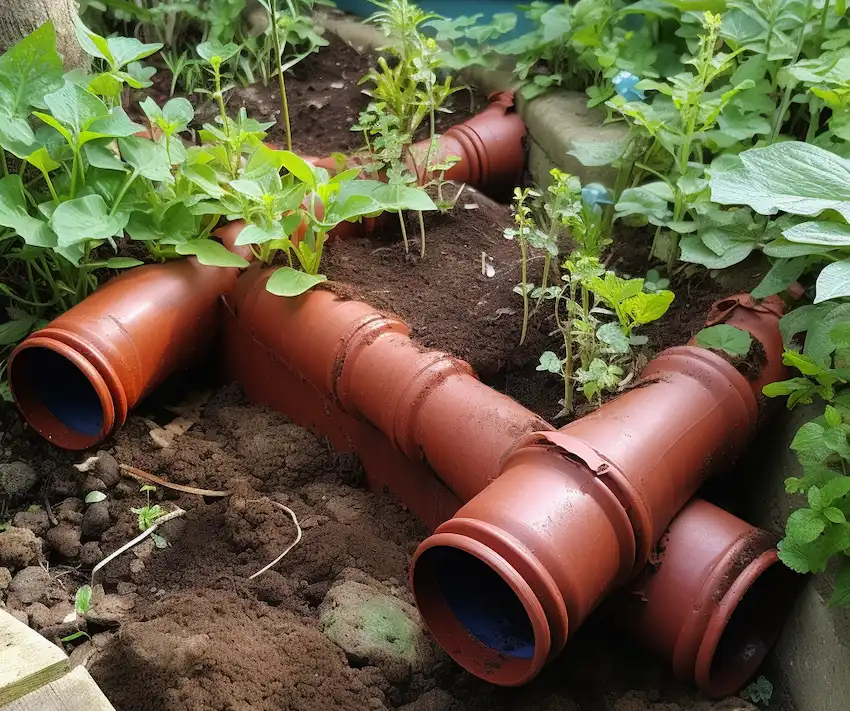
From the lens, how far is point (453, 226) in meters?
2.29

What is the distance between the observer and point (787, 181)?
1252mm

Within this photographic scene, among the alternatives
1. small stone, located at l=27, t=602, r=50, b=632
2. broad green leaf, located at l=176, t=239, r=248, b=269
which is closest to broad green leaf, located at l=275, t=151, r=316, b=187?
broad green leaf, located at l=176, t=239, r=248, b=269

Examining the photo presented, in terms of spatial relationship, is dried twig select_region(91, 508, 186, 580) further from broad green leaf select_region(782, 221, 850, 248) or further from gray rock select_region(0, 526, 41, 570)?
broad green leaf select_region(782, 221, 850, 248)

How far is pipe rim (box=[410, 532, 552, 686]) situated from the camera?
114 cm

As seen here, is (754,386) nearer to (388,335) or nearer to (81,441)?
(388,335)

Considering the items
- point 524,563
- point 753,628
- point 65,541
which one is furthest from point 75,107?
point 753,628

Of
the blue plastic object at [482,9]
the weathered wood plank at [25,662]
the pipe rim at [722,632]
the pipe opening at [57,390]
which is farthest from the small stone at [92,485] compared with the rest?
the blue plastic object at [482,9]

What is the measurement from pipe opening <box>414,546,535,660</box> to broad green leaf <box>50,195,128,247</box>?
0.99 metres

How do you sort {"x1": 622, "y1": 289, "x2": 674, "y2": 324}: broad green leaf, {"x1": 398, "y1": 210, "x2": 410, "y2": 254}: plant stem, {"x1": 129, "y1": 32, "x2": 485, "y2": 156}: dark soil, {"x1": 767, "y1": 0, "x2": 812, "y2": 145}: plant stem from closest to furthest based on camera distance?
{"x1": 622, "y1": 289, "x2": 674, "y2": 324}: broad green leaf, {"x1": 767, "y1": 0, "x2": 812, "y2": 145}: plant stem, {"x1": 398, "y1": 210, "x2": 410, "y2": 254}: plant stem, {"x1": 129, "y1": 32, "x2": 485, "y2": 156}: dark soil

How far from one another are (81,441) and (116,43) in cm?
98

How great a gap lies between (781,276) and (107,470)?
1476 mm

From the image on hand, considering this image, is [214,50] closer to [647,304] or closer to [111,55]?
[111,55]

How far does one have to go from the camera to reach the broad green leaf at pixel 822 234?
1186 millimetres

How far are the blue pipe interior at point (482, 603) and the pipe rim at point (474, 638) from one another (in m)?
0.02
